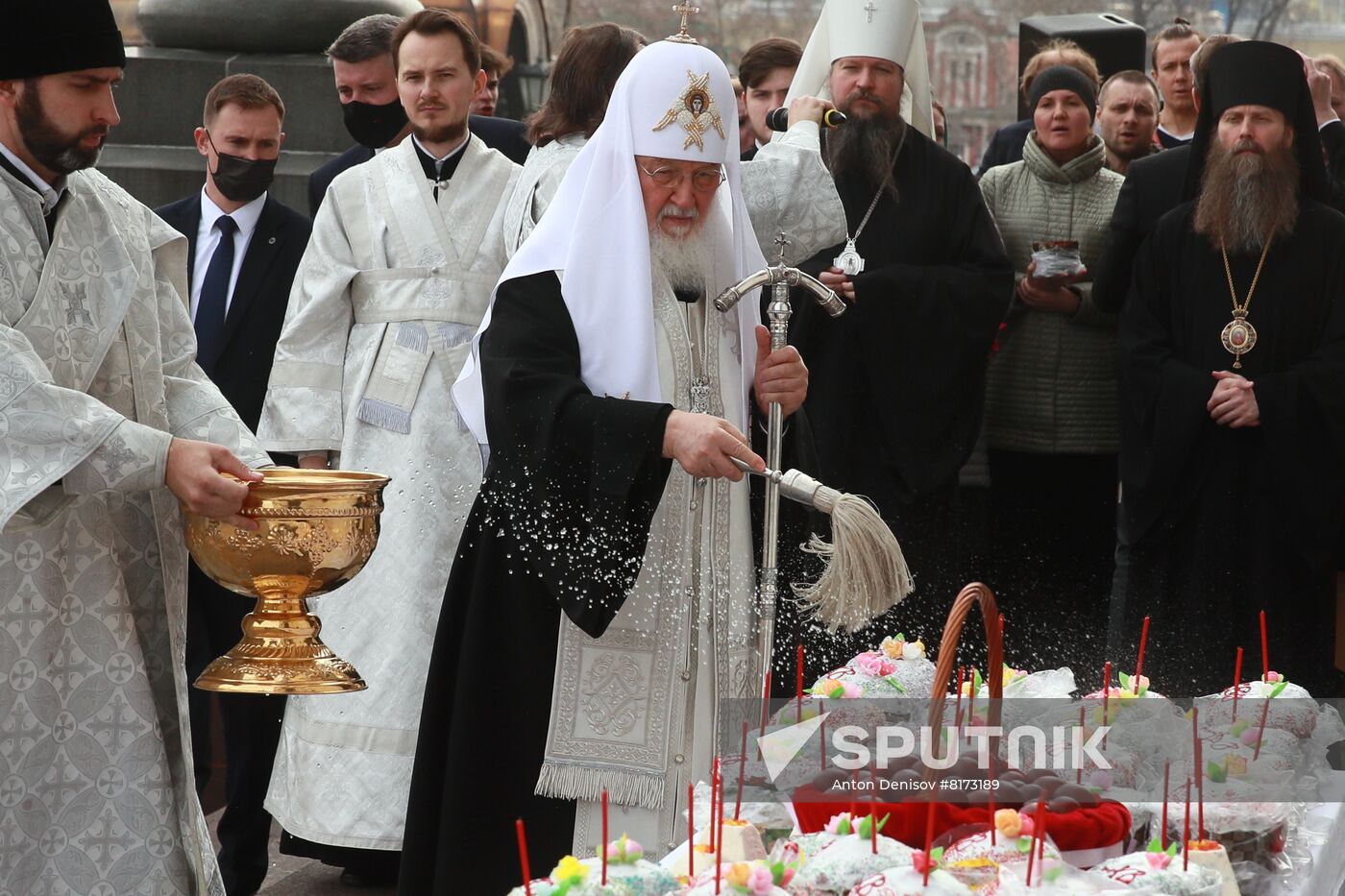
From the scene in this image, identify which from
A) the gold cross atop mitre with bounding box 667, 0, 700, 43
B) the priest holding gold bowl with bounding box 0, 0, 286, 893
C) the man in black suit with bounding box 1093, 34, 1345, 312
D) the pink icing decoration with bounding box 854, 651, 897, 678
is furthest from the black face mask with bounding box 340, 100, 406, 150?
the pink icing decoration with bounding box 854, 651, 897, 678

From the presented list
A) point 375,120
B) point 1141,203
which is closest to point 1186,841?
point 1141,203

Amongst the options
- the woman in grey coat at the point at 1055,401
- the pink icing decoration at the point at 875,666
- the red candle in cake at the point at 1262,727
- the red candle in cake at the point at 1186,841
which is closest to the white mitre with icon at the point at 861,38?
the woman in grey coat at the point at 1055,401

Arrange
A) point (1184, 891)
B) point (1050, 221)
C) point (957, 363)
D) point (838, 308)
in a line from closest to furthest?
point (1184, 891) < point (838, 308) < point (957, 363) < point (1050, 221)

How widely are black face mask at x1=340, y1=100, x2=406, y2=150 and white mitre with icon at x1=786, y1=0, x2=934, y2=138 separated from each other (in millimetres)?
1331

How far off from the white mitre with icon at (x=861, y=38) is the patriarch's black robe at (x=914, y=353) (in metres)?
0.31

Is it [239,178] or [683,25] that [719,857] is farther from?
[239,178]

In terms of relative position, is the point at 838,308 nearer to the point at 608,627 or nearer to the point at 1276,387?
the point at 608,627

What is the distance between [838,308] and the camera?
3.84 metres

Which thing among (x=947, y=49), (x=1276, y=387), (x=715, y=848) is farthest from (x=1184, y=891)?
(x=947, y=49)

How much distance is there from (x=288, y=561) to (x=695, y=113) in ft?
4.44

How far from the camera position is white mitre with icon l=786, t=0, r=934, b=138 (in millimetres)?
5930

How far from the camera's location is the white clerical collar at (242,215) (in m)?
5.86

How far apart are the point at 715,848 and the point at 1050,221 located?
14.8 feet

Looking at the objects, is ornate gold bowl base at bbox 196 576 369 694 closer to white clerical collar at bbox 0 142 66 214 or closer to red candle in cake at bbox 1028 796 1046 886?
white clerical collar at bbox 0 142 66 214
